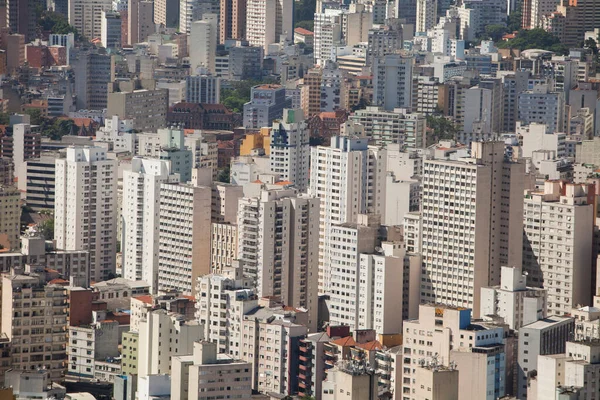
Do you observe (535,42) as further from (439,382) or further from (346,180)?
(439,382)

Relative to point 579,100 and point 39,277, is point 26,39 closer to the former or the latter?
point 579,100

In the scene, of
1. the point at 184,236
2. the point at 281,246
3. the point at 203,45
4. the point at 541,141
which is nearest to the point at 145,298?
the point at 281,246

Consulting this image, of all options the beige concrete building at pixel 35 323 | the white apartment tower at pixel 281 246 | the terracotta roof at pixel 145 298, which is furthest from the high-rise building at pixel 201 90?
the beige concrete building at pixel 35 323

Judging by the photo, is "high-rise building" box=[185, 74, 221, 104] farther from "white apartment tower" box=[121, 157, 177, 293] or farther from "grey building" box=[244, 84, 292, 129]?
"white apartment tower" box=[121, 157, 177, 293]

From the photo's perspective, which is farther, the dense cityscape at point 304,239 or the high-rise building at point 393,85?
the high-rise building at point 393,85

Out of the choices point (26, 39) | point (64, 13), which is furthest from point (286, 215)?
point (64, 13)

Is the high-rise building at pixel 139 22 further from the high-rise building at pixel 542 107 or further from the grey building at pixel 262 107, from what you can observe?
the high-rise building at pixel 542 107
